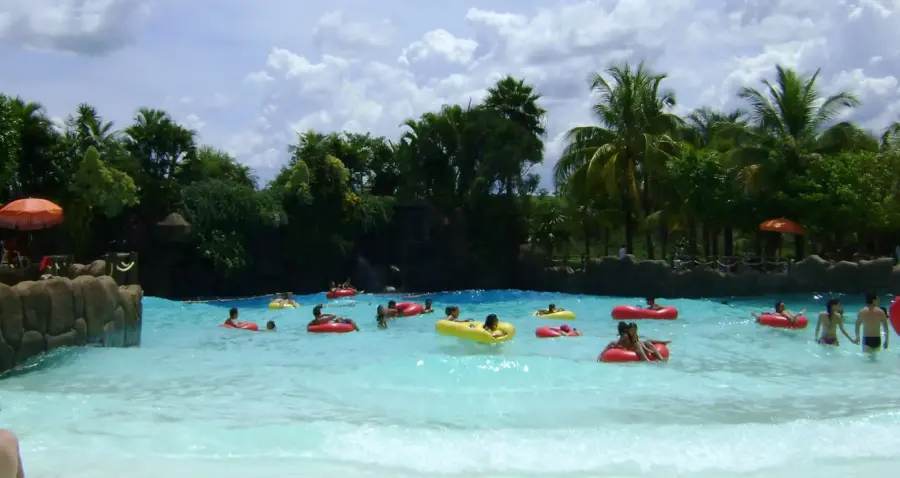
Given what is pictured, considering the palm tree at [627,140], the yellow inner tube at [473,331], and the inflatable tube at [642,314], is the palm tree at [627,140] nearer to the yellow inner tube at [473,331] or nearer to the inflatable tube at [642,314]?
the inflatable tube at [642,314]

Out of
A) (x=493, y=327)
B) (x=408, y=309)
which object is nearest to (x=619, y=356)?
(x=493, y=327)

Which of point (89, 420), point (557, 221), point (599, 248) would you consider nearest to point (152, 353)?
point (89, 420)

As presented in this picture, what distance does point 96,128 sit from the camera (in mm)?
24672

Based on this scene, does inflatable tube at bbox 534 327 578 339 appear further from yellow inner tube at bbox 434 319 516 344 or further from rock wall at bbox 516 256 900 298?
rock wall at bbox 516 256 900 298

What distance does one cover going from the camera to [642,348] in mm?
12055

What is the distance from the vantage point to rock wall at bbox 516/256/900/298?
21781mm

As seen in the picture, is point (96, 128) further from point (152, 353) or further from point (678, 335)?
point (678, 335)

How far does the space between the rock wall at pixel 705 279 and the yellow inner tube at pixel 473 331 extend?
1162 centimetres

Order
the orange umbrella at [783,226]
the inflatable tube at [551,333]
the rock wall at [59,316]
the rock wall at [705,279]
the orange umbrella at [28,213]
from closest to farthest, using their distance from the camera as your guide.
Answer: the rock wall at [59,316] < the inflatable tube at [551,333] < the orange umbrella at [28,213] < the rock wall at [705,279] < the orange umbrella at [783,226]

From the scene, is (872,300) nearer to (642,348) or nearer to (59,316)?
(642,348)

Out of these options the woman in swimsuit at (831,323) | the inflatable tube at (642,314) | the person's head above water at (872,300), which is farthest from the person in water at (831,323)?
the inflatable tube at (642,314)

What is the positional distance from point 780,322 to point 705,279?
27.3 feet

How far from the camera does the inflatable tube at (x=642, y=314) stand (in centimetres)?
1808

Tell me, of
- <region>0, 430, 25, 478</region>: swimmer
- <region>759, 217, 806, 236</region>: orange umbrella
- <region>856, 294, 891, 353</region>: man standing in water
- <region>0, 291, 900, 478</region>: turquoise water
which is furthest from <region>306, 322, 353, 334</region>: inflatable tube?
<region>0, 430, 25, 478</region>: swimmer
